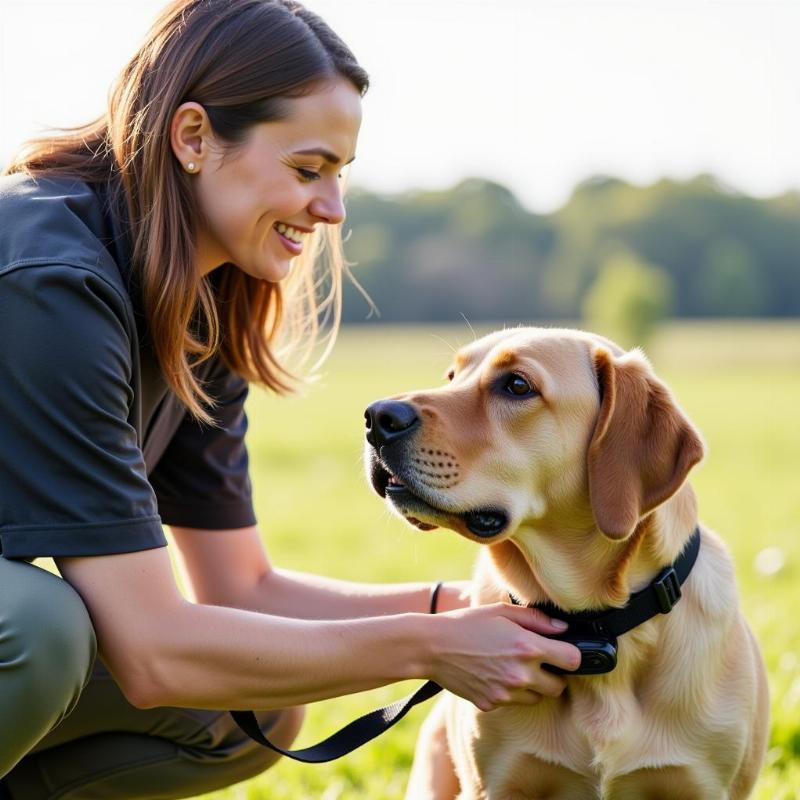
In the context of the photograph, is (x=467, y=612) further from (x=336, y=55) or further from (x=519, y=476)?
(x=336, y=55)

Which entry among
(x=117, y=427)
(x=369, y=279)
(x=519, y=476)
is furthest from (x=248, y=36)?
(x=369, y=279)

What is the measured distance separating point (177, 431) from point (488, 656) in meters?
1.38

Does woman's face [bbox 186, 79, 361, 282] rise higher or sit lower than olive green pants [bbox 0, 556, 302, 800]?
higher

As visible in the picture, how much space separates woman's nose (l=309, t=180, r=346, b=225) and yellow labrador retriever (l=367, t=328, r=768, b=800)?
0.64 m

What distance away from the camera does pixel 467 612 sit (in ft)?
9.05

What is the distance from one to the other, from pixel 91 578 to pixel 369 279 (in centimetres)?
6218

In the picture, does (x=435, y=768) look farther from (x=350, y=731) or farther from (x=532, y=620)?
(x=532, y=620)

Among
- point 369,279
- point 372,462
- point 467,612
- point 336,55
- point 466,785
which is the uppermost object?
point 336,55

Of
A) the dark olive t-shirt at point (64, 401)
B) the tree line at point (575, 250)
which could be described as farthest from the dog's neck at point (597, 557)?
the tree line at point (575, 250)

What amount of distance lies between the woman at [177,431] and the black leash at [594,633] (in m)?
0.09

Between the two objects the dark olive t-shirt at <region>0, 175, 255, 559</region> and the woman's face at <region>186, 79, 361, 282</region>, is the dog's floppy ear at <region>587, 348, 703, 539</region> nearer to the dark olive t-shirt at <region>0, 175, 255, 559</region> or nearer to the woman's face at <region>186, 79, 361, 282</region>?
the woman's face at <region>186, 79, 361, 282</region>

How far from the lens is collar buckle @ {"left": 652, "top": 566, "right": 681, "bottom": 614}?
9.27ft

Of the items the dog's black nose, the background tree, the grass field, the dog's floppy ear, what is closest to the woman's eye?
the grass field

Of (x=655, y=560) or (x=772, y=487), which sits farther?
(x=772, y=487)
